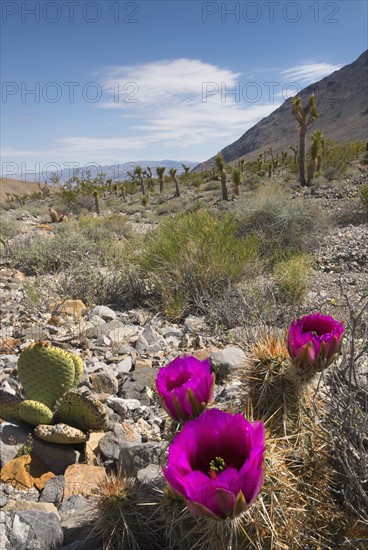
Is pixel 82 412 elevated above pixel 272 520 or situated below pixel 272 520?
below

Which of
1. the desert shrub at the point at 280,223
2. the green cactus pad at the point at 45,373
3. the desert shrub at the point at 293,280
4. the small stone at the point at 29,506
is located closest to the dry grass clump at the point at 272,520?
the small stone at the point at 29,506

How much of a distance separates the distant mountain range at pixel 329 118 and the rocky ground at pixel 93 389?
316ft

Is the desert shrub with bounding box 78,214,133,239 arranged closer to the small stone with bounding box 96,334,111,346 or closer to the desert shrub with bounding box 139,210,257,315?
the desert shrub with bounding box 139,210,257,315

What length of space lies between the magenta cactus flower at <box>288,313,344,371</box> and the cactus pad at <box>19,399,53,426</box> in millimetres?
1923

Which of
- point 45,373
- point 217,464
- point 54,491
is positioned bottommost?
point 54,491

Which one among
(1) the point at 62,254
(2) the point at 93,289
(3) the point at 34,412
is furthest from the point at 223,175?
(3) the point at 34,412

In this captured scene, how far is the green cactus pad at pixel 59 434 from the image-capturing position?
3.03m

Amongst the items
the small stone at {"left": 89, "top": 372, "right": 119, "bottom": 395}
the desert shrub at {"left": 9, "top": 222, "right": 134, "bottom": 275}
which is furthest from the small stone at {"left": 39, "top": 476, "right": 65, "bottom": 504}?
the desert shrub at {"left": 9, "top": 222, "right": 134, "bottom": 275}

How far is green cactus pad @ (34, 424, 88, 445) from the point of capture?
3031 mm

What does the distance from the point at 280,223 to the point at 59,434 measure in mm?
9305

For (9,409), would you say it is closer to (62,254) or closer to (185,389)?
(185,389)

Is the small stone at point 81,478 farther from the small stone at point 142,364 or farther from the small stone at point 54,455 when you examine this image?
the small stone at point 142,364

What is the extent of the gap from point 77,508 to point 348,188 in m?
18.8

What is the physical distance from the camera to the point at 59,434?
3027 millimetres
